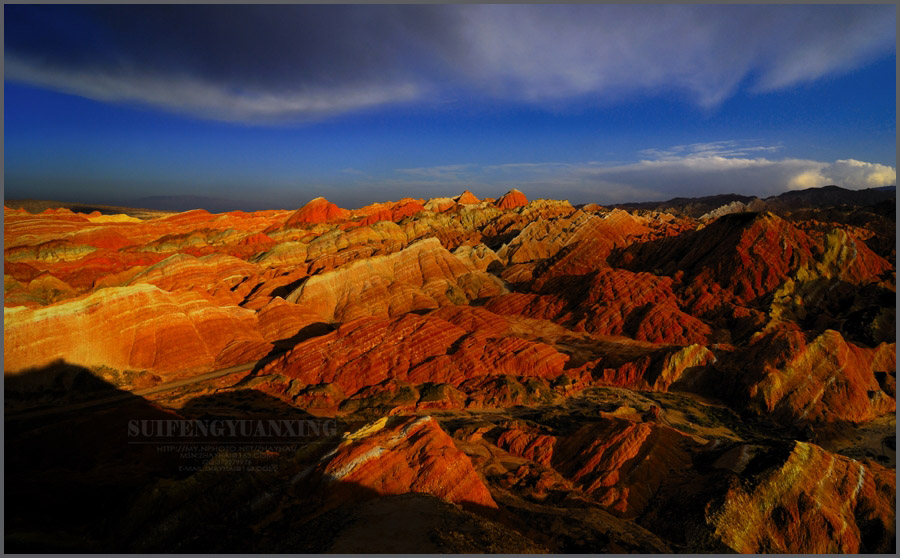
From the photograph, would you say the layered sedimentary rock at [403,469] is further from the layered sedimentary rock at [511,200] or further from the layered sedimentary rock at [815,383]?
the layered sedimentary rock at [511,200]

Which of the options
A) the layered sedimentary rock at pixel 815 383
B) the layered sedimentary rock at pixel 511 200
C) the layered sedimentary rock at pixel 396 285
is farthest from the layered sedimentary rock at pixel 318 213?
the layered sedimentary rock at pixel 815 383

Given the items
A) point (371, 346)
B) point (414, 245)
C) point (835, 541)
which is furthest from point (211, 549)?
point (414, 245)

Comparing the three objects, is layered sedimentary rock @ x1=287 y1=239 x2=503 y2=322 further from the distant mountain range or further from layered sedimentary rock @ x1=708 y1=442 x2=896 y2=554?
the distant mountain range

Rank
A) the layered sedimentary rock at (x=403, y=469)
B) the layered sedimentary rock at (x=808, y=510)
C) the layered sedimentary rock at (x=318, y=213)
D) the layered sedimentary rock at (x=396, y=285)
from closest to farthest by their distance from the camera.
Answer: the layered sedimentary rock at (x=808, y=510) < the layered sedimentary rock at (x=403, y=469) < the layered sedimentary rock at (x=396, y=285) < the layered sedimentary rock at (x=318, y=213)

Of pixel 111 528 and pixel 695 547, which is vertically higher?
pixel 111 528

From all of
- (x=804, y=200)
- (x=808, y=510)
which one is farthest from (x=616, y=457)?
(x=804, y=200)

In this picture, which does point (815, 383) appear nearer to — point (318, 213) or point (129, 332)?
point (129, 332)

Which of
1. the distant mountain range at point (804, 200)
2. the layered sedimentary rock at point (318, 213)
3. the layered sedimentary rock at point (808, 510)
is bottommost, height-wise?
the layered sedimentary rock at point (808, 510)

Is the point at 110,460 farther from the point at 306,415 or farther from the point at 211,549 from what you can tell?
the point at 306,415
